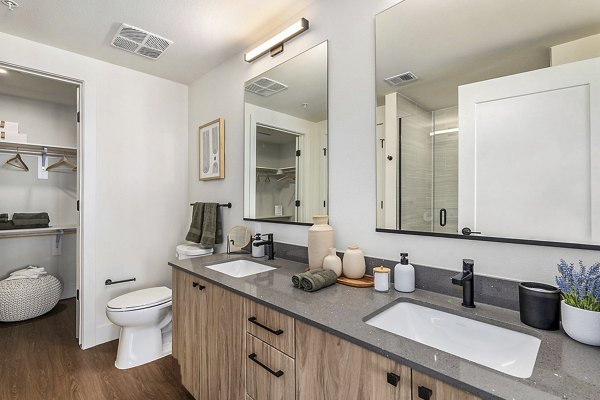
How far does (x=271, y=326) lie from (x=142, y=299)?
1.54 m

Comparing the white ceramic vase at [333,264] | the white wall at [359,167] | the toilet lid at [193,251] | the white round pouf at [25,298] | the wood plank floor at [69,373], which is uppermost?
the white wall at [359,167]

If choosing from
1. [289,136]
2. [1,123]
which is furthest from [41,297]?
[289,136]

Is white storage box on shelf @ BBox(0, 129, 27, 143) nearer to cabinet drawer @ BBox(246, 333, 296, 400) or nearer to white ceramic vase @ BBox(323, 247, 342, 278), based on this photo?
cabinet drawer @ BBox(246, 333, 296, 400)

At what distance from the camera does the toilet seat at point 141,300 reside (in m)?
2.05

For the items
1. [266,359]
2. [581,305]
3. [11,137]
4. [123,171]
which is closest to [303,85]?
[266,359]

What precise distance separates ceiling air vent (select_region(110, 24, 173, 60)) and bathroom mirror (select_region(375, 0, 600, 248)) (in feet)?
5.36

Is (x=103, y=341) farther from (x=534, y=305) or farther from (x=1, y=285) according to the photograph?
(x=534, y=305)

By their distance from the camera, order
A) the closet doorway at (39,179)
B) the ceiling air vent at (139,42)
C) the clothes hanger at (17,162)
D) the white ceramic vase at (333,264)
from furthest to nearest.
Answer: the clothes hanger at (17,162) → the closet doorway at (39,179) → the ceiling air vent at (139,42) → the white ceramic vase at (333,264)

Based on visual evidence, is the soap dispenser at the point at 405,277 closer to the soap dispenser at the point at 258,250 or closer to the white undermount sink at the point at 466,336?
the white undermount sink at the point at 466,336

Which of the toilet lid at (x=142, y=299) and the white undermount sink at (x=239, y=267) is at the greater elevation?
the white undermount sink at (x=239, y=267)

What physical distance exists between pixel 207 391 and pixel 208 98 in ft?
7.65

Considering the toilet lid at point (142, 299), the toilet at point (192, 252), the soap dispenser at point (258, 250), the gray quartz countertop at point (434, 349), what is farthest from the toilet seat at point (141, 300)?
the gray quartz countertop at point (434, 349)

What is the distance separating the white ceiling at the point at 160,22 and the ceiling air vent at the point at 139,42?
42mm

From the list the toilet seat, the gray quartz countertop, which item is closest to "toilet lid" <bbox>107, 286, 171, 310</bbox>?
the toilet seat
